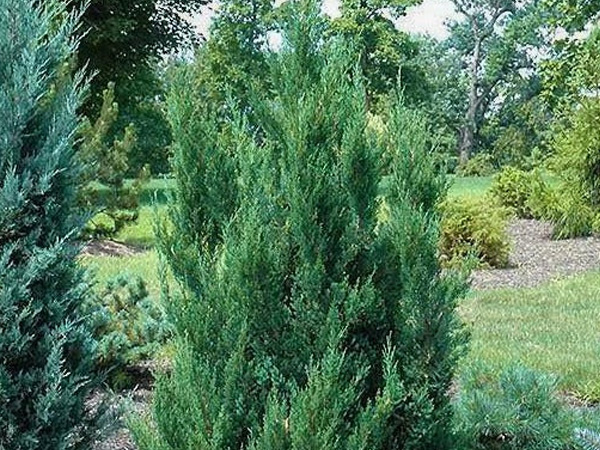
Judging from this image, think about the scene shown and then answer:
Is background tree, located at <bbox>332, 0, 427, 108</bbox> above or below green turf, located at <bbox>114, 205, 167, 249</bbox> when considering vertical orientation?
above

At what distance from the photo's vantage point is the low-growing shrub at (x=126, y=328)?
484cm

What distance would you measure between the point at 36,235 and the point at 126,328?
2.57 metres

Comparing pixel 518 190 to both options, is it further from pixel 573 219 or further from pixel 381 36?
pixel 381 36

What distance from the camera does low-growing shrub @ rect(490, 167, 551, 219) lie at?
1419cm

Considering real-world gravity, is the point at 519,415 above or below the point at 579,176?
below

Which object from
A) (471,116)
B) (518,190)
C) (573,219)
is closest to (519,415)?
(573,219)

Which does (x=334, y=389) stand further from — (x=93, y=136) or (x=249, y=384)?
(x=93, y=136)

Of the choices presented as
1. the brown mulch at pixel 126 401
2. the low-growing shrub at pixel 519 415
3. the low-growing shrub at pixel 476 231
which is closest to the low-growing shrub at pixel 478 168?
the low-growing shrub at pixel 476 231

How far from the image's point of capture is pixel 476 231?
33.7 feet

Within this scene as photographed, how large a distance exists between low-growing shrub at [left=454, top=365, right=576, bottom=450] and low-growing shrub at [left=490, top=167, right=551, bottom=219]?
10663 mm

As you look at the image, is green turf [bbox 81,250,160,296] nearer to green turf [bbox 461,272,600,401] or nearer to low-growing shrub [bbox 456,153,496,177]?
green turf [bbox 461,272,600,401]

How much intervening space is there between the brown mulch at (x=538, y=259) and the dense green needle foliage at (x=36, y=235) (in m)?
Answer: 6.13

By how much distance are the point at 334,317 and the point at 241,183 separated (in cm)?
49

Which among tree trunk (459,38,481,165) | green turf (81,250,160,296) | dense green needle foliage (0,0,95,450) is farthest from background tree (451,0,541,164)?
dense green needle foliage (0,0,95,450)
